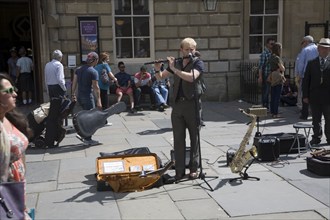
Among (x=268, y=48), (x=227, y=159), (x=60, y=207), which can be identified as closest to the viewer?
(x=60, y=207)

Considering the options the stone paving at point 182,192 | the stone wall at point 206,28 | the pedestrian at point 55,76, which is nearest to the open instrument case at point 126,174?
the stone paving at point 182,192

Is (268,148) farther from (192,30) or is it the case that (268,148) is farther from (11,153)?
(192,30)

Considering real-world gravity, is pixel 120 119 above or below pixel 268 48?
below

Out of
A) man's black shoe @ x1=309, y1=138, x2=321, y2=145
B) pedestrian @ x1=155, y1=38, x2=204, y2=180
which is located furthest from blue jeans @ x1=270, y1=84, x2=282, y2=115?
pedestrian @ x1=155, y1=38, x2=204, y2=180

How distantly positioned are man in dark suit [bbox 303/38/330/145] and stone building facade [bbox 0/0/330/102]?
22.1 ft

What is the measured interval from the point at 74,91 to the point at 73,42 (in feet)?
13.8

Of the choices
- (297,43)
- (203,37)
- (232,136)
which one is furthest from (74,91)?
(297,43)

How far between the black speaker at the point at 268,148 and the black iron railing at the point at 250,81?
7.08m

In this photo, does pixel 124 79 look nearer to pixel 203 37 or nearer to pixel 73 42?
pixel 73 42

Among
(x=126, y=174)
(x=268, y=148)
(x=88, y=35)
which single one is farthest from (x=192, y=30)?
(x=126, y=174)

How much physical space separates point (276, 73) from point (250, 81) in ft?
12.0

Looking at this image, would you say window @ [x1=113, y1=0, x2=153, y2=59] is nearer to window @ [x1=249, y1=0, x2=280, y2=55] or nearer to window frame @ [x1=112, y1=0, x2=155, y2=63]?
window frame @ [x1=112, y1=0, x2=155, y2=63]

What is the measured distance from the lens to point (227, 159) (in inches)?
265

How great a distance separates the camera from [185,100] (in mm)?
5816
